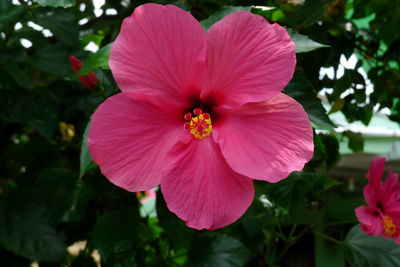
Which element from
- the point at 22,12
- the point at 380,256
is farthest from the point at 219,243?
the point at 22,12

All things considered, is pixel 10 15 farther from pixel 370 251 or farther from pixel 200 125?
pixel 370 251

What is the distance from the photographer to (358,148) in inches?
46.9

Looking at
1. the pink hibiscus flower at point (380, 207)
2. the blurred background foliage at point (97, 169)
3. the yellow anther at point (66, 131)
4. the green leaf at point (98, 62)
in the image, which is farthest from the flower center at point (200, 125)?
the yellow anther at point (66, 131)

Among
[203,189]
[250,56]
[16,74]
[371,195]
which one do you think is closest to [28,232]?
[16,74]

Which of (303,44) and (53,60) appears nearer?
(303,44)

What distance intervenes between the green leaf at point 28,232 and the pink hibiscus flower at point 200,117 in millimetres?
631

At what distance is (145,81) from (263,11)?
0.78ft

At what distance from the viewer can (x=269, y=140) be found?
558mm

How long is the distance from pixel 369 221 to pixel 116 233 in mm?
655

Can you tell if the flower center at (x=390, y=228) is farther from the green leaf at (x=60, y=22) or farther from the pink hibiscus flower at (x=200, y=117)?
the green leaf at (x=60, y=22)

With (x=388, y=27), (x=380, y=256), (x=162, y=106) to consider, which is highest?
(x=162, y=106)

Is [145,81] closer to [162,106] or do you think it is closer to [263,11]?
[162,106]

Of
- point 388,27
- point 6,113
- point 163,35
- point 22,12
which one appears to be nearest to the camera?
point 163,35

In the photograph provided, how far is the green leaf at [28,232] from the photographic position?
102 cm
